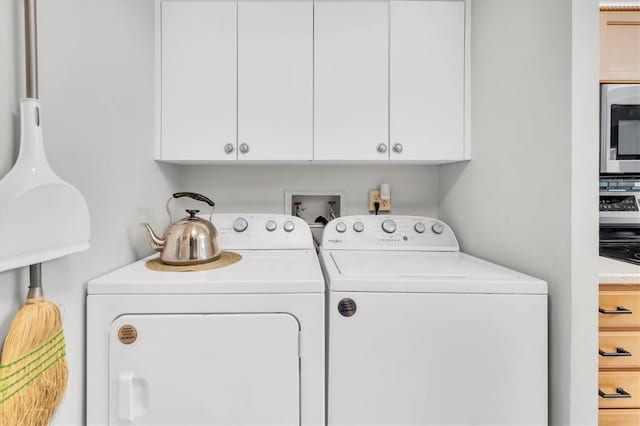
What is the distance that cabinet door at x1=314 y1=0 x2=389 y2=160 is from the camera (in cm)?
146

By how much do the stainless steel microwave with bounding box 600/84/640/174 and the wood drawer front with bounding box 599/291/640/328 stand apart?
943 mm

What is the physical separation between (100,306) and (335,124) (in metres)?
1.17

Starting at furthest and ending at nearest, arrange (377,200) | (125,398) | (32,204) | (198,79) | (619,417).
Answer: (377,200), (198,79), (619,417), (125,398), (32,204)

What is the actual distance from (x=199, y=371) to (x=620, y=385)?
153 centimetres

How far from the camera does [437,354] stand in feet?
3.26

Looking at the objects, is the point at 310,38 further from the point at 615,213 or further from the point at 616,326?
the point at 615,213

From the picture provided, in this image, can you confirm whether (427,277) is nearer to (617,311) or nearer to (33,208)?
(617,311)

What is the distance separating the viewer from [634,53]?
6.00 feet

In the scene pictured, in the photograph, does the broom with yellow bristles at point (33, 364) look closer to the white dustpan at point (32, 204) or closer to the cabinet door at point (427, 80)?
the white dustpan at point (32, 204)

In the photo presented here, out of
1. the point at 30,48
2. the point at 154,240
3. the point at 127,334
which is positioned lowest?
the point at 127,334

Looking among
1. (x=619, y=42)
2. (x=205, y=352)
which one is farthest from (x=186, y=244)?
(x=619, y=42)

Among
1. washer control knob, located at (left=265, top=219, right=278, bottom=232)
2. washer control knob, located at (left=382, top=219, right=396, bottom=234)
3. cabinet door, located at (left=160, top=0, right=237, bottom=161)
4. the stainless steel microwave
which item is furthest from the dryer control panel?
the stainless steel microwave

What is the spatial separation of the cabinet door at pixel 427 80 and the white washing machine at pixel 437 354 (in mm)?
749

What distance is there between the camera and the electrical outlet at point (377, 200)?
183cm
